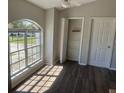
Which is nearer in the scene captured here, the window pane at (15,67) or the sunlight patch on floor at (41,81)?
the sunlight patch on floor at (41,81)

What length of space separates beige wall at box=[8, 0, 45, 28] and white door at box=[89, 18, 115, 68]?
2293mm

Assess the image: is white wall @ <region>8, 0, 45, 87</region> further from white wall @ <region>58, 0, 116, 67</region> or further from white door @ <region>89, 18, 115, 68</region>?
white door @ <region>89, 18, 115, 68</region>

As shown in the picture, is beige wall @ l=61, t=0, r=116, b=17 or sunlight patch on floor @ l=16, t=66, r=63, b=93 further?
beige wall @ l=61, t=0, r=116, b=17

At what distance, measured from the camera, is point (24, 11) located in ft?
10.6

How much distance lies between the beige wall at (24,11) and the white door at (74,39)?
171 cm

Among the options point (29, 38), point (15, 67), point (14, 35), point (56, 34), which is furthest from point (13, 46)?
point (56, 34)

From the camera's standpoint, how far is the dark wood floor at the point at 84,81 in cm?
311

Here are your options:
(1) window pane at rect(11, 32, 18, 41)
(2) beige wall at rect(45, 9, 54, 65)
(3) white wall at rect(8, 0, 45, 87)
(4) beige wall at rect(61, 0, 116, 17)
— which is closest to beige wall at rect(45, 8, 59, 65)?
(2) beige wall at rect(45, 9, 54, 65)

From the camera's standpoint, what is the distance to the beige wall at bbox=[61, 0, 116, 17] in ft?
14.5

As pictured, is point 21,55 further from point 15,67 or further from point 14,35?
point 14,35

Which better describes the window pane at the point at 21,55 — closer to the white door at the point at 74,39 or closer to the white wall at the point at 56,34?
the white wall at the point at 56,34

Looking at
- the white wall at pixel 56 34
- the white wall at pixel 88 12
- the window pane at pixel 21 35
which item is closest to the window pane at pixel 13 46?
the window pane at pixel 21 35
